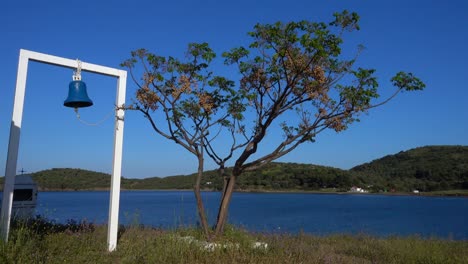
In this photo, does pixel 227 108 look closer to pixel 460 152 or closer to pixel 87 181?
pixel 87 181

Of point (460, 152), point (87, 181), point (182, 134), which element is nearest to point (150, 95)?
point (182, 134)

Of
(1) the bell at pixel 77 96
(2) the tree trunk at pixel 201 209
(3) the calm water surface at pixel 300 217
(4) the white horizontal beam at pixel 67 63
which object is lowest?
(3) the calm water surface at pixel 300 217

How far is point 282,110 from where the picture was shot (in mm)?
9648

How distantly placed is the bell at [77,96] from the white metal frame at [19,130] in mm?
644

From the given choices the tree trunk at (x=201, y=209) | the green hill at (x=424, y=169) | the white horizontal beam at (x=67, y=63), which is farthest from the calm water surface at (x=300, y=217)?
the green hill at (x=424, y=169)

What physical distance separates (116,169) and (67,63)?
2.21 m

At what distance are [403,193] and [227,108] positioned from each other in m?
146

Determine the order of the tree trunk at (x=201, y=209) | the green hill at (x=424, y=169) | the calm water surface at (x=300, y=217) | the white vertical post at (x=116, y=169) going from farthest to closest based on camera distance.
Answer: the green hill at (x=424, y=169), the calm water surface at (x=300, y=217), the tree trunk at (x=201, y=209), the white vertical post at (x=116, y=169)

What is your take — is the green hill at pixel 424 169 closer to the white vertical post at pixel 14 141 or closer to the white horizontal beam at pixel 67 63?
the white horizontal beam at pixel 67 63

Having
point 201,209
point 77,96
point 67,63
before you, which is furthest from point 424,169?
point 77,96

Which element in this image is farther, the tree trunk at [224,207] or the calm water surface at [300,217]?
the calm water surface at [300,217]

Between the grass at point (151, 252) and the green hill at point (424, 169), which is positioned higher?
the green hill at point (424, 169)

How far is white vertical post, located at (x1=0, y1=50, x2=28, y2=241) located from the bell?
782mm

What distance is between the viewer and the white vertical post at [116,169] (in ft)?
26.8
